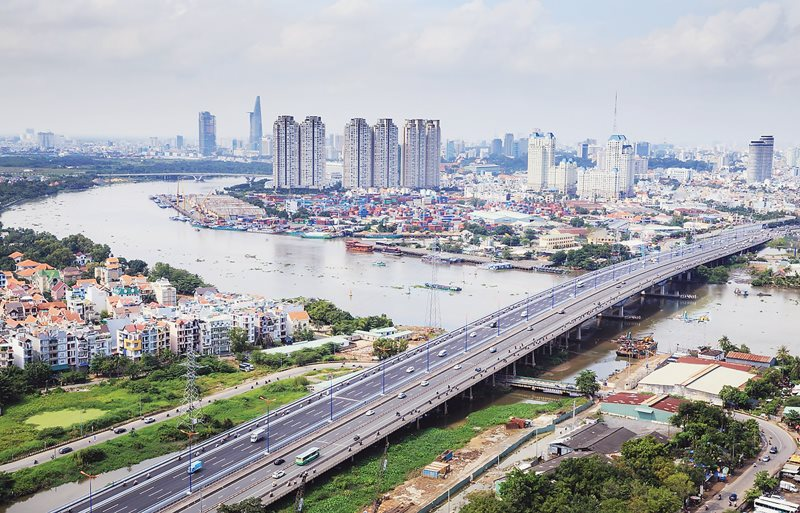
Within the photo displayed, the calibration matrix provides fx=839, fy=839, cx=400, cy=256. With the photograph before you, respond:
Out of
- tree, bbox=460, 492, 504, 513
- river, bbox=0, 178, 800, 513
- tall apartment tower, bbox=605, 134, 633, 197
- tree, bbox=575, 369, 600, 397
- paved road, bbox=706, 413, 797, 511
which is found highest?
tall apartment tower, bbox=605, 134, 633, 197

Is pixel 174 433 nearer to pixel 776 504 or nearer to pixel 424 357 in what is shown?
pixel 424 357

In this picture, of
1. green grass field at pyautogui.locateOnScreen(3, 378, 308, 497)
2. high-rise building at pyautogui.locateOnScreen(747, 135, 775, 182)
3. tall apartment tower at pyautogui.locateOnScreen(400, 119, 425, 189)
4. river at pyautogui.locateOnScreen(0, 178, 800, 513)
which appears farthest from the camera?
high-rise building at pyautogui.locateOnScreen(747, 135, 775, 182)

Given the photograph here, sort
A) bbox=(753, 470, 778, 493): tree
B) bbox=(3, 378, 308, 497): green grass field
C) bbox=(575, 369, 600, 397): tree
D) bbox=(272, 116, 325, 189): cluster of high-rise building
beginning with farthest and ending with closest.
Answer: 1. bbox=(272, 116, 325, 189): cluster of high-rise building
2. bbox=(575, 369, 600, 397): tree
3. bbox=(3, 378, 308, 497): green grass field
4. bbox=(753, 470, 778, 493): tree

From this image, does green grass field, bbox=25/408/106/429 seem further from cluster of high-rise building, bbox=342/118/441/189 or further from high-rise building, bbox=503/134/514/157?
high-rise building, bbox=503/134/514/157

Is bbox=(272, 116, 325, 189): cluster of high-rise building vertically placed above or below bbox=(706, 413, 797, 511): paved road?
above

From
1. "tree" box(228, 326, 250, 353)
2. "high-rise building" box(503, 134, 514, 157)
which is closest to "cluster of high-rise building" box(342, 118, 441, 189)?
"tree" box(228, 326, 250, 353)

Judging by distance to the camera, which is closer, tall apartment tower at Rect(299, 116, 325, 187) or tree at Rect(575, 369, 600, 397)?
tree at Rect(575, 369, 600, 397)
